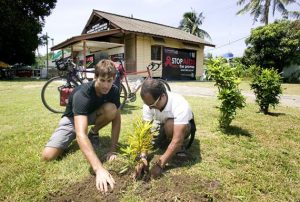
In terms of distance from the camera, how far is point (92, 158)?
2.88 m

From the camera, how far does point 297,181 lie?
3.17 metres

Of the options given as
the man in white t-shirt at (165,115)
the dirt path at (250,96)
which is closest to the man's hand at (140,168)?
the man in white t-shirt at (165,115)

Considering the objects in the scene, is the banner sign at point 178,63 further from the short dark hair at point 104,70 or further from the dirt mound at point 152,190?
the dirt mound at point 152,190

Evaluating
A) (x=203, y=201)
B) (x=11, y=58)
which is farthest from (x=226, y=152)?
(x=11, y=58)

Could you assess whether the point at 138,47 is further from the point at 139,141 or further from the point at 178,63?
the point at 139,141

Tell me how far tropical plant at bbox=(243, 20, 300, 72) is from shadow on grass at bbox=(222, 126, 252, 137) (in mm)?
19905

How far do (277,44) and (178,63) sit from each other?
844 centimetres

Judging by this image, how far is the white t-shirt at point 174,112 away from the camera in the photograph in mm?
3088

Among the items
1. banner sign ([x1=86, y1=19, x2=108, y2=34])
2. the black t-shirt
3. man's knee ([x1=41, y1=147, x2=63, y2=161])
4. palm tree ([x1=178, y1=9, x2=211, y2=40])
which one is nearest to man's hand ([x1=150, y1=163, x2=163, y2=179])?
the black t-shirt

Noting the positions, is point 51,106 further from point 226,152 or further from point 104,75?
point 226,152

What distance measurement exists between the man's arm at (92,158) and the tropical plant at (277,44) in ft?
74.7

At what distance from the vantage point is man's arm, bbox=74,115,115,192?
2758 mm

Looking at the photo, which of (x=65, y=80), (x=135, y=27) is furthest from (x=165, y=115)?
(x=135, y=27)

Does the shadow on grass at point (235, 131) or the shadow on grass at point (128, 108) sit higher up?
the shadow on grass at point (128, 108)
